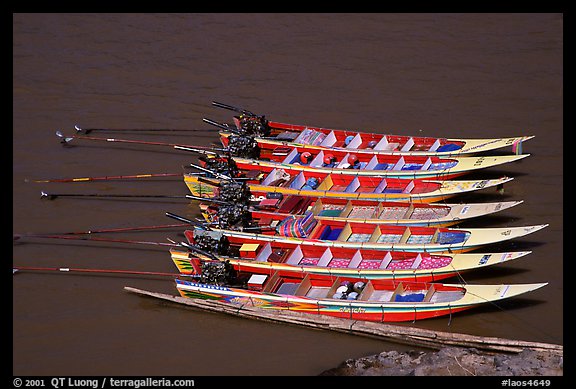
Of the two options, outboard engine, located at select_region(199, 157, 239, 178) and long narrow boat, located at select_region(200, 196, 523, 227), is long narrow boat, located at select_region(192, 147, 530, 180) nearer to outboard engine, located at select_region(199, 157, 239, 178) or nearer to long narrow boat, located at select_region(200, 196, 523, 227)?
outboard engine, located at select_region(199, 157, 239, 178)

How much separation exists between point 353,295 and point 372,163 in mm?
5476

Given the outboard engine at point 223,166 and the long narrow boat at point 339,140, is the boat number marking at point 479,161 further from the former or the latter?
the outboard engine at point 223,166

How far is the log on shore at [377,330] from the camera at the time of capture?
18.4 meters

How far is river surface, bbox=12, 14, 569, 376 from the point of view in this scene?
64.3 ft

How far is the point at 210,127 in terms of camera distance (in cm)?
2811

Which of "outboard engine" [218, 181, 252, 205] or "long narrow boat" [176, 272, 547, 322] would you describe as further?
"outboard engine" [218, 181, 252, 205]

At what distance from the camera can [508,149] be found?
2625cm

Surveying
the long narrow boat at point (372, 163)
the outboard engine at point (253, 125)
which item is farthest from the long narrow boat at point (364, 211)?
the outboard engine at point (253, 125)

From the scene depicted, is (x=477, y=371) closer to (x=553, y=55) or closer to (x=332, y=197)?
(x=332, y=197)

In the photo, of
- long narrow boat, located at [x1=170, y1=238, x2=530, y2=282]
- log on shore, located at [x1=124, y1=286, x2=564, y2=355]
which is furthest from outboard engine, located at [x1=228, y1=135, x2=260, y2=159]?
log on shore, located at [x1=124, y1=286, x2=564, y2=355]

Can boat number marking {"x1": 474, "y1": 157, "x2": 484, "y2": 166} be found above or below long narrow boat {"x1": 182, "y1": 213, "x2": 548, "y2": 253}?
Result: above

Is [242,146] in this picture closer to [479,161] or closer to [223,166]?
[223,166]

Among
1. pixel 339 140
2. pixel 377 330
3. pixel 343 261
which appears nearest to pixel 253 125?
pixel 339 140

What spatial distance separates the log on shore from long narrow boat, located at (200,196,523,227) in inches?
96.2
